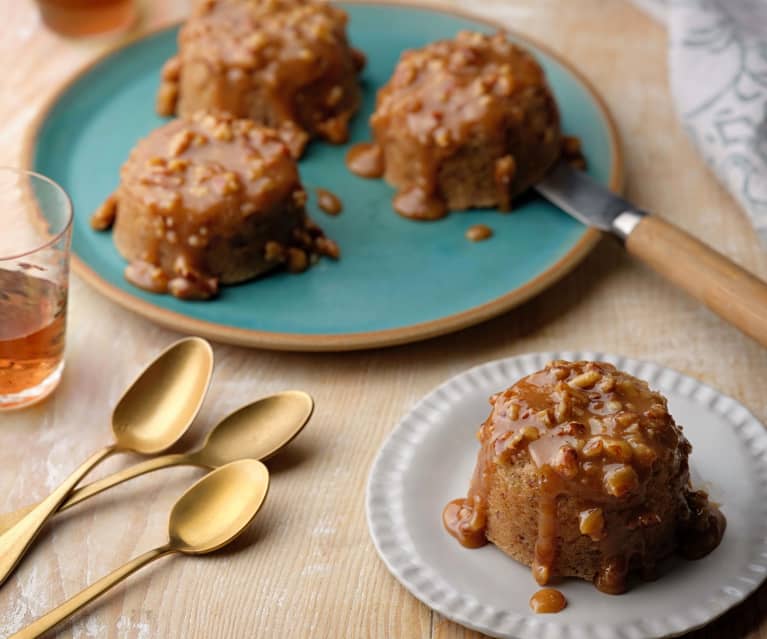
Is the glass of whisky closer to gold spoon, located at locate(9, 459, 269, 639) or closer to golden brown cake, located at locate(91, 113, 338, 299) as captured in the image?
golden brown cake, located at locate(91, 113, 338, 299)

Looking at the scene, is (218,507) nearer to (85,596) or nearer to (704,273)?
(85,596)

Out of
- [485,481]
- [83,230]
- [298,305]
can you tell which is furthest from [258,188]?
[485,481]

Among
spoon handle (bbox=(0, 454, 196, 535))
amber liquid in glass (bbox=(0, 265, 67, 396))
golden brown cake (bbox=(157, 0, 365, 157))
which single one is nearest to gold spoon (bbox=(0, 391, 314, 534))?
spoon handle (bbox=(0, 454, 196, 535))

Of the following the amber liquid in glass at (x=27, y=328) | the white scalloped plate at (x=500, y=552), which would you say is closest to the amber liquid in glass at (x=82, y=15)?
the amber liquid in glass at (x=27, y=328)

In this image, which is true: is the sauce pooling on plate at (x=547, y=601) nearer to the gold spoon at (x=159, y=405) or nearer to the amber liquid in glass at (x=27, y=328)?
the gold spoon at (x=159, y=405)

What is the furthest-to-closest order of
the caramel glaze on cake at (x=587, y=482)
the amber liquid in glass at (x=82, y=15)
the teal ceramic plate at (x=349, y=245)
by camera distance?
the amber liquid in glass at (x=82, y=15) → the teal ceramic plate at (x=349, y=245) → the caramel glaze on cake at (x=587, y=482)

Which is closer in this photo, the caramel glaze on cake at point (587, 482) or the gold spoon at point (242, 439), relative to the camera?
the caramel glaze on cake at point (587, 482)
